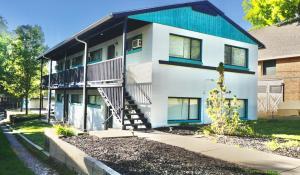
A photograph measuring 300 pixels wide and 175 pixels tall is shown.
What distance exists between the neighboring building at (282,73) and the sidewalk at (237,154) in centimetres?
1713

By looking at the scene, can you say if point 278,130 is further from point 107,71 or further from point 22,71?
point 22,71

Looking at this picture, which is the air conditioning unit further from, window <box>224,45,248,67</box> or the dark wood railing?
window <box>224,45,248,67</box>

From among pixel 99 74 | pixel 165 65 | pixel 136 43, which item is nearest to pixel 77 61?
pixel 99 74

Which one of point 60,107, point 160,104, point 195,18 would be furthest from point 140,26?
point 60,107

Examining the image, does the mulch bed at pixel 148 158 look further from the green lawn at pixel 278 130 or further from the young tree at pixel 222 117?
the green lawn at pixel 278 130

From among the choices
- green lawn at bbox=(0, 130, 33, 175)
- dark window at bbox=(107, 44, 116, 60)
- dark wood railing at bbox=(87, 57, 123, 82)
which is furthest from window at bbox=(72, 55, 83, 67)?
green lawn at bbox=(0, 130, 33, 175)

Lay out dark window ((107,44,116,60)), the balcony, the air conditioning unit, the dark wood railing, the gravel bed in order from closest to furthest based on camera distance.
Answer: the gravel bed → the dark wood railing → the balcony → the air conditioning unit → dark window ((107,44,116,60))

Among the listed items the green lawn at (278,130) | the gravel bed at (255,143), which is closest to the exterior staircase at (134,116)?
the gravel bed at (255,143)

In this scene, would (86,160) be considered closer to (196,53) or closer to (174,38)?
(174,38)

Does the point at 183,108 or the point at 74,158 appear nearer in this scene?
the point at 74,158

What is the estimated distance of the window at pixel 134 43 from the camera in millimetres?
17000

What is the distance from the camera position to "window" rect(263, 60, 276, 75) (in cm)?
3006

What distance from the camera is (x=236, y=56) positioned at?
20297mm

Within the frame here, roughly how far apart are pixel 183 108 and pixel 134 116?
2.95m
